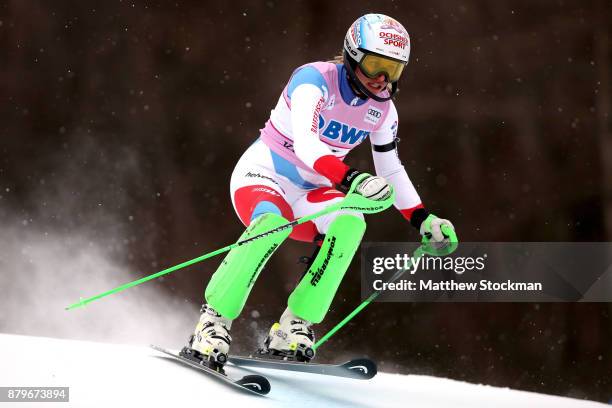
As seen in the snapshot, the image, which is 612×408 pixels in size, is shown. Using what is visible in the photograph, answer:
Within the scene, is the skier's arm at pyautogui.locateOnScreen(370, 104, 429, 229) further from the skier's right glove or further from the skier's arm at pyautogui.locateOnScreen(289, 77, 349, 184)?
the skier's right glove

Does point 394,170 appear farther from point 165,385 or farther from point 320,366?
point 165,385

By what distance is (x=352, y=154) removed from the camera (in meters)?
6.75

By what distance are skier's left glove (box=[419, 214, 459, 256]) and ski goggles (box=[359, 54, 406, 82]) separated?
73cm

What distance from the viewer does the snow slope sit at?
274cm

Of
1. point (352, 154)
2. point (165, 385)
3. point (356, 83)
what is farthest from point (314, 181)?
point (352, 154)

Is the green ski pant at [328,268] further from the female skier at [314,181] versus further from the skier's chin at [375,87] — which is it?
the skier's chin at [375,87]

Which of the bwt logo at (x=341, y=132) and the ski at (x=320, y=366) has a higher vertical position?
the bwt logo at (x=341, y=132)

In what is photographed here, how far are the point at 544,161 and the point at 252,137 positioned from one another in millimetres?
2419

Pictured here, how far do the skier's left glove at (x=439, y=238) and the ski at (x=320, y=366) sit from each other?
615 millimetres

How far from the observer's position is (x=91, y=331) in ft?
21.8

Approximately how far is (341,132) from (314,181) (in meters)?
0.27

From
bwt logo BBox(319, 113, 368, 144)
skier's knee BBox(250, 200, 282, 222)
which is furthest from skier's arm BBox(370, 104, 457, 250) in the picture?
skier's knee BBox(250, 200, 282, 222)

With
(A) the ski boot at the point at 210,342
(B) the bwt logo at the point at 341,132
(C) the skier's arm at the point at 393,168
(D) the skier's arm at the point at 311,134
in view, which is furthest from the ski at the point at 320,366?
(B) the bwt logo at the point at 341,132

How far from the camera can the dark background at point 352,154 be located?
261 inches
